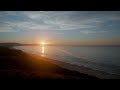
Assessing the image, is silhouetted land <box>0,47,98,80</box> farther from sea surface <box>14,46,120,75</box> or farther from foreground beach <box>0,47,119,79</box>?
sea surface <box>14,46,120,75</box>

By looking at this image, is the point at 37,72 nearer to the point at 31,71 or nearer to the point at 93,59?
the point at 31,71

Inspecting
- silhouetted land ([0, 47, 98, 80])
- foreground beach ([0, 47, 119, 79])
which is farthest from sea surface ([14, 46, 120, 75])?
silhouetted land ([0, 47, 98, 80])

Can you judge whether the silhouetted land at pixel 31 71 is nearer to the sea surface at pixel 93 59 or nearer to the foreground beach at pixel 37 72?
the foreground beach at pixel 37 72

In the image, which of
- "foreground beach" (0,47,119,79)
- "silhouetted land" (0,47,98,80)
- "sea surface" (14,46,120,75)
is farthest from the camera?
"sea surface" (14,46,120,75)

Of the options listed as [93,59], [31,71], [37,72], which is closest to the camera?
[37,72]

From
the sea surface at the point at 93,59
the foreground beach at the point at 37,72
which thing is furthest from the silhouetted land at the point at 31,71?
the sea surface at the point at 93,59

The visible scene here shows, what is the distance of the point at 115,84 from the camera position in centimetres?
156

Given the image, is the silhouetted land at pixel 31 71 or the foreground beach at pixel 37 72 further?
the foreground beach at pixel 37 72

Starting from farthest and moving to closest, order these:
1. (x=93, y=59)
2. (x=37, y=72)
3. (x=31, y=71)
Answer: (x=93, y=59)
(x=31, y=71)
(x=37, y=72)

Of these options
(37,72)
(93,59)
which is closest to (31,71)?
(37,72)
